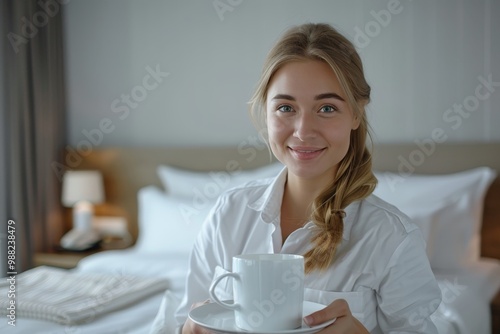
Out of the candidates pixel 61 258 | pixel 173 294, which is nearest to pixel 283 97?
pixel 173 294

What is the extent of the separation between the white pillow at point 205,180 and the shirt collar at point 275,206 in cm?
160

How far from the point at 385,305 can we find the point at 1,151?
3.07m

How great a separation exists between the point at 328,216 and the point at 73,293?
1263 millimetres

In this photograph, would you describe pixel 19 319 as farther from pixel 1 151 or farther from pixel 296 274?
pixel 1 151

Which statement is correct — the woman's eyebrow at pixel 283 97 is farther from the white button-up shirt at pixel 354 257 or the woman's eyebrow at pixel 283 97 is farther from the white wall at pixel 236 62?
the white wall at pixel 236 62

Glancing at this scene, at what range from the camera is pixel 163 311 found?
5.05 feet

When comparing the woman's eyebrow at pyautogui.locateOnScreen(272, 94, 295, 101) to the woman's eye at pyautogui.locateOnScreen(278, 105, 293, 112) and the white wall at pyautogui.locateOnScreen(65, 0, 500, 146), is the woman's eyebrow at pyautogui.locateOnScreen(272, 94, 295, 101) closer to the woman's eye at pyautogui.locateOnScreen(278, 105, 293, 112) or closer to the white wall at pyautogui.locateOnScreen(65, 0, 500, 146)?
the woman's eye at pyautogui.locateOnScreen(278, 105, 293, 112)

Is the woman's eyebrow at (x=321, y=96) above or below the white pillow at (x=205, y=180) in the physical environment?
above

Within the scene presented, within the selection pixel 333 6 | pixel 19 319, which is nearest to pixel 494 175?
pixel 333 6

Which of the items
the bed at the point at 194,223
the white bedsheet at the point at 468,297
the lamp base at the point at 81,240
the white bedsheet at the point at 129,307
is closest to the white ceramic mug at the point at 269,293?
the bed at the point at 194,223

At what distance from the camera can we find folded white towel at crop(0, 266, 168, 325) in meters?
1.90

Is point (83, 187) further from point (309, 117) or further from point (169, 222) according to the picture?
point (309, 117)

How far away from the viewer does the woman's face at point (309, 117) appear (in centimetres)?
131

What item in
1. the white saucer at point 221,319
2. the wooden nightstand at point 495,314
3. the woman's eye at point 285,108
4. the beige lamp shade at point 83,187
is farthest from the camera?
the beige lamp shade at point 83,187
